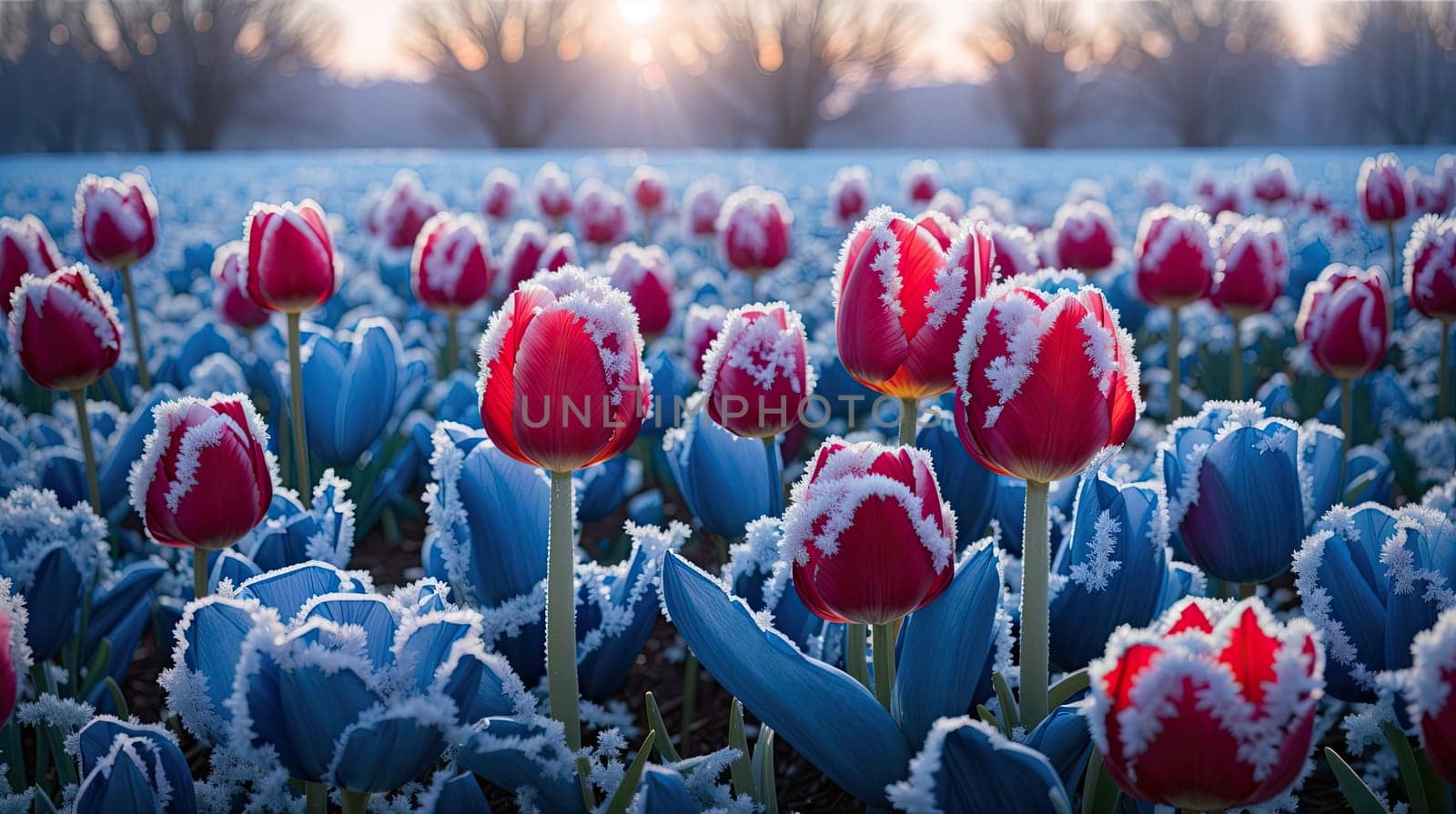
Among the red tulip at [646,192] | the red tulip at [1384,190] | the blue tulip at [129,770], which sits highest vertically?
the red tulip at [646,192]

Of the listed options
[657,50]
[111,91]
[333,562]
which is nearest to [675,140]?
[657,50]

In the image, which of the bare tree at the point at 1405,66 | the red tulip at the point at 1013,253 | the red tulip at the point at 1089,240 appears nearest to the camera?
A: the red tulip at the point at 1013,253

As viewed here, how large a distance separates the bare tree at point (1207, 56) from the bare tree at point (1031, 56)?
3023 mm

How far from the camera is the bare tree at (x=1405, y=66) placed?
2986 cm

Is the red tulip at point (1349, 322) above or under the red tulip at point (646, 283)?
under

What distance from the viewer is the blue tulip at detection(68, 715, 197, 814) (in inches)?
42.9

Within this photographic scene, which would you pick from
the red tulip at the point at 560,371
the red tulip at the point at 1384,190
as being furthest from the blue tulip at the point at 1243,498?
the red tulip at the point at 1384,190

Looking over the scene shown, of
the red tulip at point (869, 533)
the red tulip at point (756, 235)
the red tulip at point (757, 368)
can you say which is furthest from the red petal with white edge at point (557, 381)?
the red tulip at point (756, 235)

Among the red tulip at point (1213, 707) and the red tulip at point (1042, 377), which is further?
the red tulip at point (1042, 377)

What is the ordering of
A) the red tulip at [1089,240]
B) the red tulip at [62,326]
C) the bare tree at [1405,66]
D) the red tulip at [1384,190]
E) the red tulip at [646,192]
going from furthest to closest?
the bare tree at [1405,66]
the red tulip at [646,192]
the red tulip at [1384,190]
the red tulip at [1089,240]
the red tulip at [62,326]

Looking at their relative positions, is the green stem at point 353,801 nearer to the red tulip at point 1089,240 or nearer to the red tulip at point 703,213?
the red tulip at point 1089,240

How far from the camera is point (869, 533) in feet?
3.44

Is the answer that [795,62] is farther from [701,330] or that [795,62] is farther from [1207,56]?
[701,330]

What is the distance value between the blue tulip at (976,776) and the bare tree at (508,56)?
48601 millimetres
